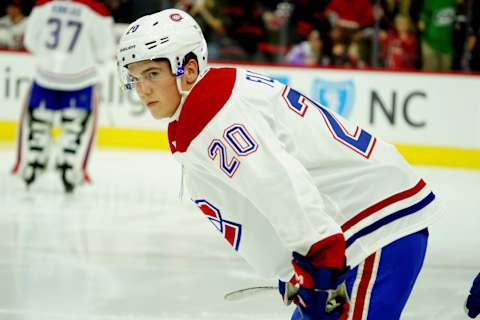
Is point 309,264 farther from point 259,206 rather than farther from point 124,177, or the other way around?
point 124,177

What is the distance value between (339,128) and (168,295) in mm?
2063

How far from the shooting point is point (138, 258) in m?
4.93

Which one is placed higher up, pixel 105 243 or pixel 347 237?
pixel 347 237

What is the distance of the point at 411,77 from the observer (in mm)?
8984

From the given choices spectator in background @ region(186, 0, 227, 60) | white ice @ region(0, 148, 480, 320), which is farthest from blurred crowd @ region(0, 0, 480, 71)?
white ice @ region(0, 148, 480, 320)

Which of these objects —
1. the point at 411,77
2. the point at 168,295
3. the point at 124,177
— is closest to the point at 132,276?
the point at 168,295

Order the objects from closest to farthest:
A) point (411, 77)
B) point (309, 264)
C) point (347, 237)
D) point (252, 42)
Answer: point (309, 264) < point (347, 237) < point (411, 77) < point (252, 42)

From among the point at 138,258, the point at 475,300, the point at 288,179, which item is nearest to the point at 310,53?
the point at 138,258

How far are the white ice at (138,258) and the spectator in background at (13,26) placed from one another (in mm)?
2307

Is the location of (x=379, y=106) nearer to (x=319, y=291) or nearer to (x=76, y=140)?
(x=76, y=140)

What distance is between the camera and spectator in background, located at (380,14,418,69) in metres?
9.22

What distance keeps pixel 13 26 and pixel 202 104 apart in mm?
8086

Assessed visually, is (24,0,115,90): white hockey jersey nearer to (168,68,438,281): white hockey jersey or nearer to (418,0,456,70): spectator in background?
(418,0,456,70): spectator in background

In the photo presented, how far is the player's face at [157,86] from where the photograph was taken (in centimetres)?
226
